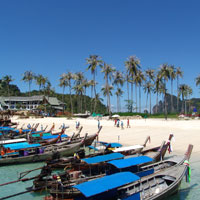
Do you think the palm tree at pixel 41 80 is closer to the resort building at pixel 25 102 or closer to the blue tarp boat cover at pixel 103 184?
the resort building at pixel 25 102

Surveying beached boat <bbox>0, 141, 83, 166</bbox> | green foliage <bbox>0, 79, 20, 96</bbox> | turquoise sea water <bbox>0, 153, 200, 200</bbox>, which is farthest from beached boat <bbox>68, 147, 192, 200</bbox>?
green foliage <bbox>0, 79, 20, 96</bbox>

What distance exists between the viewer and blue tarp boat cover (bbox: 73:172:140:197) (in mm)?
8844

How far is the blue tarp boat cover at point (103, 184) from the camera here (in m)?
8.84

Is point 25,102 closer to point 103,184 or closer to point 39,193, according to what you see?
point 39,193

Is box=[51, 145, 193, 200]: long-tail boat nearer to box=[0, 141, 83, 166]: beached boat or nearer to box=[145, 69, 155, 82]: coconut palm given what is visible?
box=[0, 141, 83, 166]: beached boat

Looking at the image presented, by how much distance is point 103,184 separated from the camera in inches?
371

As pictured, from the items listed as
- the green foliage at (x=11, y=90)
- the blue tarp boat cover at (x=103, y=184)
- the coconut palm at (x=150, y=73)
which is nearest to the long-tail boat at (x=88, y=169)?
the blue tarp boat cover at (x=103, y=184)

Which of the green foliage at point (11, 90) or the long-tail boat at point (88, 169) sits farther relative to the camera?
the green foliage at point (11, 90)

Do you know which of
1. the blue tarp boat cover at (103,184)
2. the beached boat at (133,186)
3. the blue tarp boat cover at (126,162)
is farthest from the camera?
the blue tarp boat cover at (126,162)

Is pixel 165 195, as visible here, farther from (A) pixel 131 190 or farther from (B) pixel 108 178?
(B) pixel 108 178

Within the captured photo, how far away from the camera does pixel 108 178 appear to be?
10.1 m

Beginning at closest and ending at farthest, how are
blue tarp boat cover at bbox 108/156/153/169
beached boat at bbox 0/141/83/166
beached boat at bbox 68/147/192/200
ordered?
beached boat at bbox 68/147/192/200 → blue tarp boat cover at bbox 108/156/153/169 → beached boat at bbox 0/141/83/166

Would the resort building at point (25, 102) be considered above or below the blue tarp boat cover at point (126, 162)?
above

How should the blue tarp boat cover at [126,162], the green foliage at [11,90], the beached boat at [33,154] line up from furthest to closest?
the green foliage at [11,90] < the beached boat at [33,154] < the blue tarp boat cover at [126,162]
